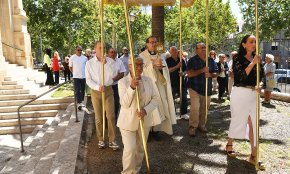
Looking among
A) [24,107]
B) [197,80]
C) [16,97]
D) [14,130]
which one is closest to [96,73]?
[197,80]

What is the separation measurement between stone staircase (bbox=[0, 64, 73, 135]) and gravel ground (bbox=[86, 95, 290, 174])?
3724 mm

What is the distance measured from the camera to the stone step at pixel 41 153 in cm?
529

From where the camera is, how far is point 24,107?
1009 centimetres

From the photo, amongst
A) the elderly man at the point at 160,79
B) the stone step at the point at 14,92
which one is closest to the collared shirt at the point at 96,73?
the elderly man at the point at 160,79

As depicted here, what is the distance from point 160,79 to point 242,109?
5.13ft

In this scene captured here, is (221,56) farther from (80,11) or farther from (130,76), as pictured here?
(80,11)

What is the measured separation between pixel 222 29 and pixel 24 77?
25.1 meters

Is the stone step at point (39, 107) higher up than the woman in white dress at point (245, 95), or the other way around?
the woman in white dress at point (245, 95)

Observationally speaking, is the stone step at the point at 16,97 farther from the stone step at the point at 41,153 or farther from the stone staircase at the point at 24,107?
the stone step at the point at 41,153

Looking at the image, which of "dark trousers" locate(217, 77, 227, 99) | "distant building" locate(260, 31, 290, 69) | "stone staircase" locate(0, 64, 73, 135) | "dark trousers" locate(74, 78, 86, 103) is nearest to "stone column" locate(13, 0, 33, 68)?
"stone staircase" locate(0, 64, 73, 135)

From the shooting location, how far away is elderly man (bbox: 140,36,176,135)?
5.51m

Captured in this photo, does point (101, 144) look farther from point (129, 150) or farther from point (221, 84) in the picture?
point (221, 84)

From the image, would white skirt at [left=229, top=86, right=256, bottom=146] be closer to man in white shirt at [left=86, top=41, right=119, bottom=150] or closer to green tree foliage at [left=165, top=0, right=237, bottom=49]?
man in white shirt at [left=86, top=41, right=119, bottom=150]

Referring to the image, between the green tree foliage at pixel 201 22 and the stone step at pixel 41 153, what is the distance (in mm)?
26096
